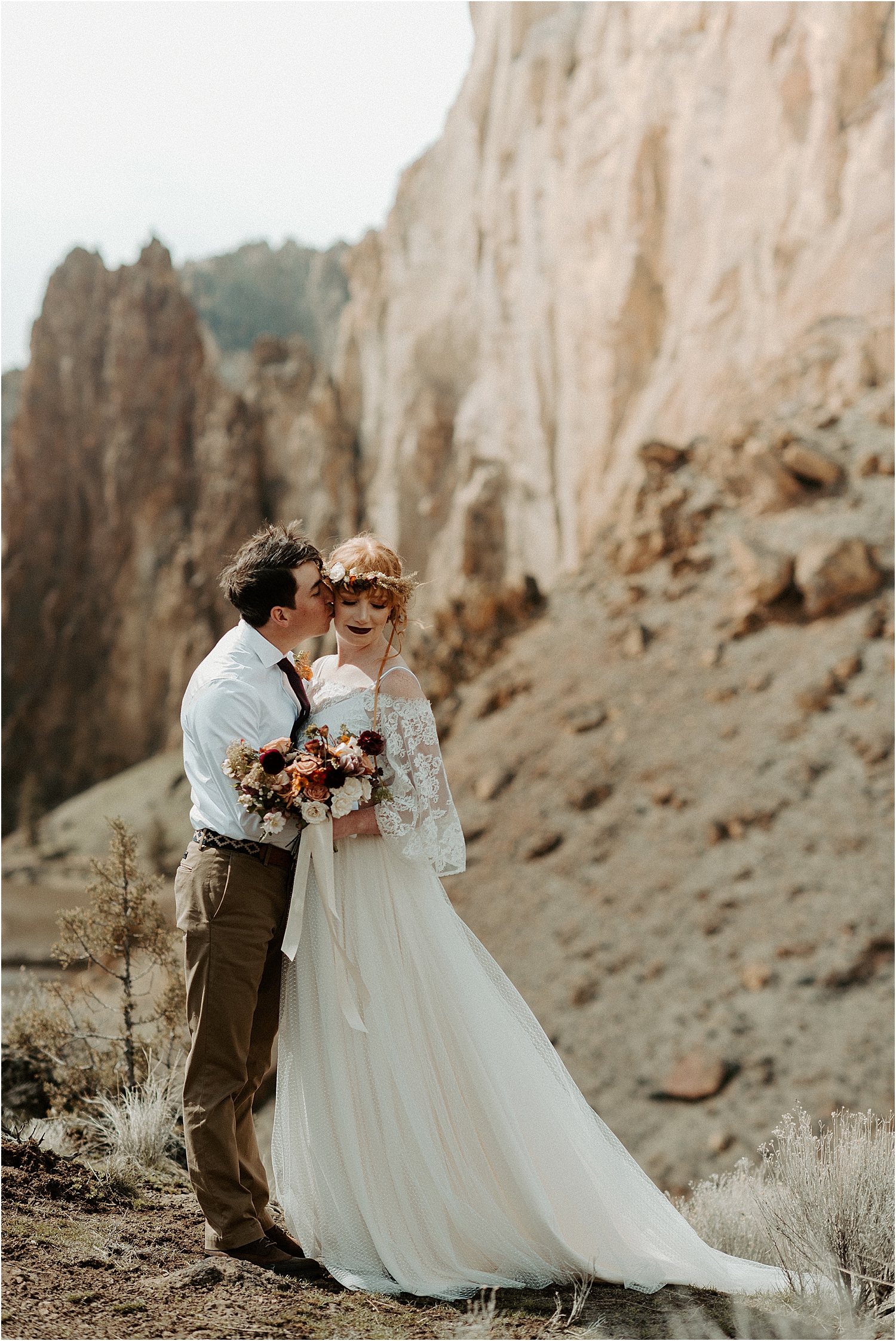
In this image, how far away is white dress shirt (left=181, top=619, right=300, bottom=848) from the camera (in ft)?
9.57

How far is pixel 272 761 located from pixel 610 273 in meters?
20.4

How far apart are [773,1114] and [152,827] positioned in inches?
714

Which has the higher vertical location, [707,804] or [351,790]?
[351,790]

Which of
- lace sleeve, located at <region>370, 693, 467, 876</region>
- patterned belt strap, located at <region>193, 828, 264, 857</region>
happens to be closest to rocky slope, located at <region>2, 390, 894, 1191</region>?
lace sleeve, located at <region>370, 693, 467, 876</region>

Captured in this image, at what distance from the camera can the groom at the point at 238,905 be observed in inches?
112

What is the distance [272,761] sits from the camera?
279 centimetres

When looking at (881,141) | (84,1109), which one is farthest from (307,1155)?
(881,141)

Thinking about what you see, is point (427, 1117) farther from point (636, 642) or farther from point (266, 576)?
point (636, 642)

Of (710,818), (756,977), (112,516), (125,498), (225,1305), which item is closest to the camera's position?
(225,1305)

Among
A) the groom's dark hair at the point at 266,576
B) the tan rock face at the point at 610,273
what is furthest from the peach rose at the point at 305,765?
the tan rock face at the point at 610,273

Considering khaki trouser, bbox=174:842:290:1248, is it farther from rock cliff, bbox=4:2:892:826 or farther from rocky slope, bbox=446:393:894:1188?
rock cliff, bbox=4:2:892:826

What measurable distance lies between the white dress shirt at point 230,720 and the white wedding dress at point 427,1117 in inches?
7.7

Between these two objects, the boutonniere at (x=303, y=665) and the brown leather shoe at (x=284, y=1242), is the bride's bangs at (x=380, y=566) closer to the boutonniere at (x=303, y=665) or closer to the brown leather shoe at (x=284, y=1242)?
Result: the boutonniere at (x=303, y=665)

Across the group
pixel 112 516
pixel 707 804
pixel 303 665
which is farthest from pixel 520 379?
pixel 303 665
